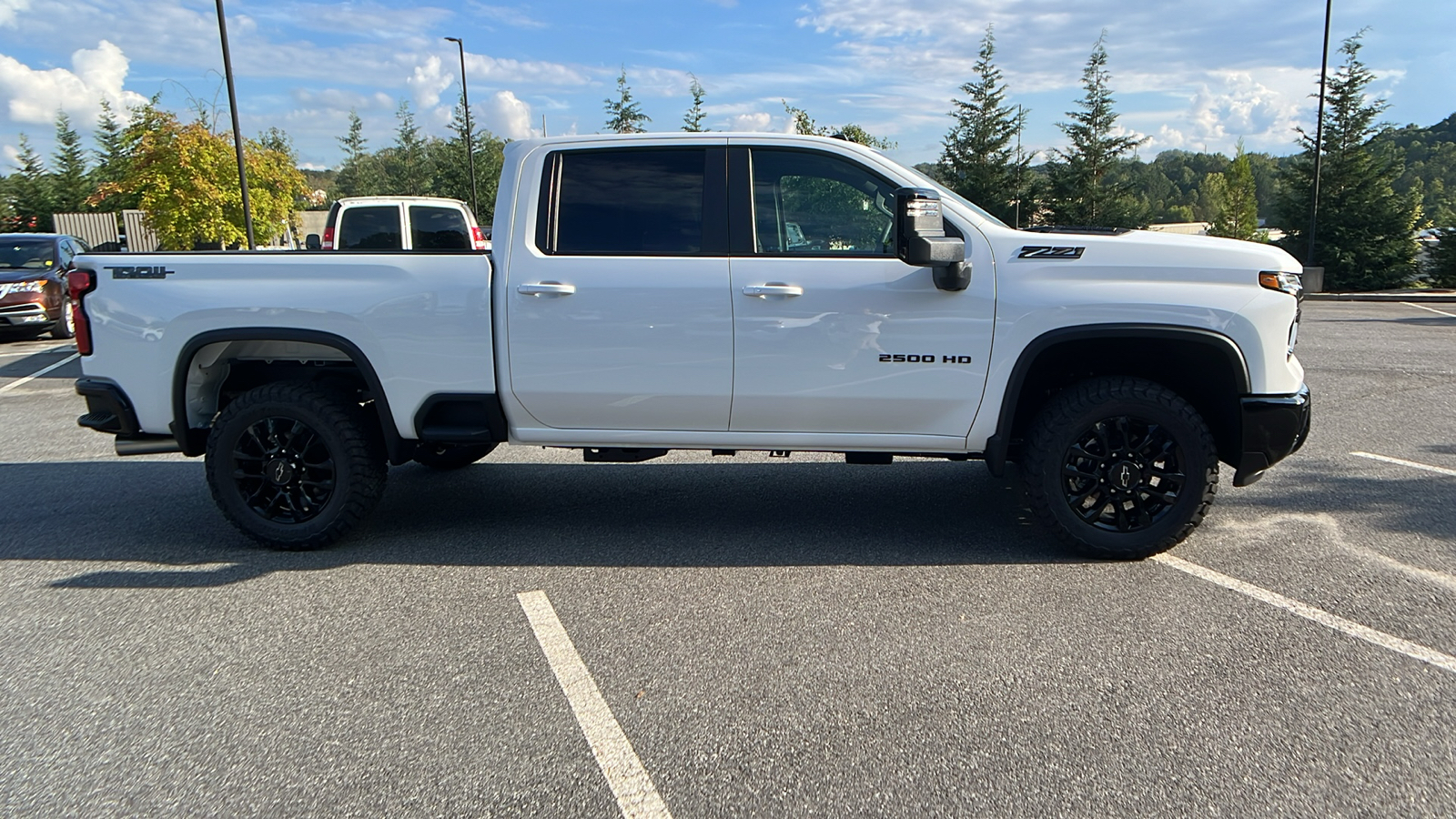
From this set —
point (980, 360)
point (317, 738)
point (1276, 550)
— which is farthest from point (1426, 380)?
point (317, 738)

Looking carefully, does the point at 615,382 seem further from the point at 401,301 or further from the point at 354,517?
the point at 354,517

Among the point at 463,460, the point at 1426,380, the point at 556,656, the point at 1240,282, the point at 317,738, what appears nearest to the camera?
the point at 317,738

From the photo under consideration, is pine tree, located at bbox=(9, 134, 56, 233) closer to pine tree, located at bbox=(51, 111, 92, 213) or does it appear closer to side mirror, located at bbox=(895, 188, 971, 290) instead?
pine tree, located at bbox=(51, 111, 92, 213)

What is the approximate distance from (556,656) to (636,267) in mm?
1893

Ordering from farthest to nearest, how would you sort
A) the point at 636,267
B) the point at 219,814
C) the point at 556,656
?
the point at 636,267 → the point at 556,656 → the point at 219,814

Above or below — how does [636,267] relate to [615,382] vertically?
above

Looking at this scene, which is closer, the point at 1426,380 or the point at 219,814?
the point at 219,814

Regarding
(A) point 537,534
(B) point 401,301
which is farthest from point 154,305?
(A) point 537,534

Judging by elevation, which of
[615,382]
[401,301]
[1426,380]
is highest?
[401,301]

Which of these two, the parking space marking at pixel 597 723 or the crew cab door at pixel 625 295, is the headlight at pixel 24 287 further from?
the parking space marking at pixel 597 723

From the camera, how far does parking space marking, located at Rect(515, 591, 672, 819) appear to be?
279cm

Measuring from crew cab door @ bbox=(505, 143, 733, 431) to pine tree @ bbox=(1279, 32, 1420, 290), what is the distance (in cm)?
2526

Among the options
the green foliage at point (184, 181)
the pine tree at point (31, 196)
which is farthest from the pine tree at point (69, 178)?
the green foliage at point (184, 181)

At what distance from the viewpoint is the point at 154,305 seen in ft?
16.1
